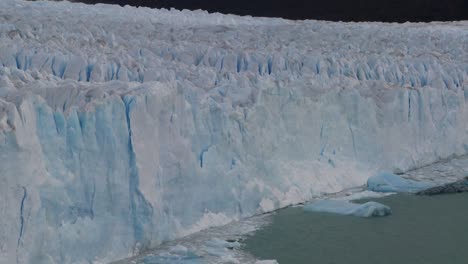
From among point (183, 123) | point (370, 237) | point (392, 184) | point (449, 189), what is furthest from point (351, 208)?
point (183, 123)

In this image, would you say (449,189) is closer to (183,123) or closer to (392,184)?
(392,184)

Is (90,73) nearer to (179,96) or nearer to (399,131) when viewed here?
(179,96)

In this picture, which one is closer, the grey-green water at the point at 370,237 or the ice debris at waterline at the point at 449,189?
the grey-green water at the point at 370,237

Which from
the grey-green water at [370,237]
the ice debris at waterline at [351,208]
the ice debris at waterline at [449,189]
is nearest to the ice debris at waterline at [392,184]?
the ice debris at waterline at [449,189]

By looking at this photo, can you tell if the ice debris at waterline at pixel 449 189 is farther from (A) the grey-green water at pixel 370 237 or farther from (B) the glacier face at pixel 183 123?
(B) the glacier face at pixel 183 123

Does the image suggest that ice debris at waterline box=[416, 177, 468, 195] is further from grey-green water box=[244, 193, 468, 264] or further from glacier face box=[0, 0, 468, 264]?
glacier face box=[0, 0, 468, 264]

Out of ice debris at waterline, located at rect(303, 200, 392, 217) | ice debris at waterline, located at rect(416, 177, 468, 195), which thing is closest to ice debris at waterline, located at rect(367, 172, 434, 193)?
ice debris at waterline, located at rect(416, 177, 468, 195)

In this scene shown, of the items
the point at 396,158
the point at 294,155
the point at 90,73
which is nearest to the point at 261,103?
the point at 294,155
